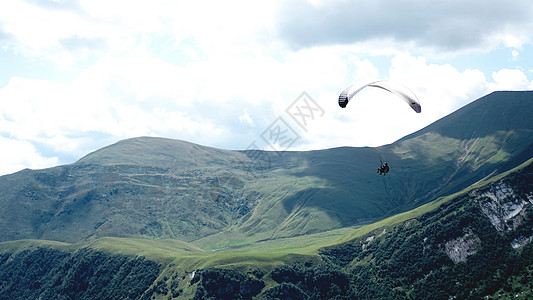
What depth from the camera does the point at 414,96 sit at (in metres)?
74.8

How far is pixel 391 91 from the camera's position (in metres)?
76.9

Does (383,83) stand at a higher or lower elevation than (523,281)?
higher

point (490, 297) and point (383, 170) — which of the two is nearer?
point (383, 170)

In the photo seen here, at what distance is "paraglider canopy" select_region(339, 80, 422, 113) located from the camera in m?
73.2

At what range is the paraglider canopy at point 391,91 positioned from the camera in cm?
7325

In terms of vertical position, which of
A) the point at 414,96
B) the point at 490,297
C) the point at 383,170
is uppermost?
the point at 414,96

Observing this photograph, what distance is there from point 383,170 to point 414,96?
15516 millimetres

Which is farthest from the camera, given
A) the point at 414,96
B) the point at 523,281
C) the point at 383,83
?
the point at 523,281

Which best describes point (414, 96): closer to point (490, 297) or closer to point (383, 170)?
point (383, 170)

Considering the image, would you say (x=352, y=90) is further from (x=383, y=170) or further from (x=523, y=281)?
(x=523, y=281)

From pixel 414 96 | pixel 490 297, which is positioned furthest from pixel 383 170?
pixel 490 297

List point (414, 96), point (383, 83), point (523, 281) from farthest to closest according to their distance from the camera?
point (523, 281) → point (383, 83) → point (414, 96)

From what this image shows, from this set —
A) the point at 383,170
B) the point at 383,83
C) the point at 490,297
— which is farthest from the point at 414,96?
the point at 490,297

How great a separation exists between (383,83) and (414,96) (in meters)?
6.91
